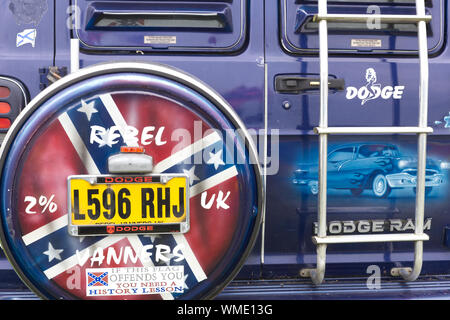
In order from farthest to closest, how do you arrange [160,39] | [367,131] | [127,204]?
[160,39] → [367,131] → [127,204]

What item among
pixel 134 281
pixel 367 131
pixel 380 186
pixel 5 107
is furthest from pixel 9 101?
pixel 380 186

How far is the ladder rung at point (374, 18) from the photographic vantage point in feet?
6.06

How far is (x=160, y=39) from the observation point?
6.46 feet

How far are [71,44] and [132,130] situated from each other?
24.0 inches

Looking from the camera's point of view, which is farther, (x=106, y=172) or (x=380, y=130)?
(x=380, y=130)

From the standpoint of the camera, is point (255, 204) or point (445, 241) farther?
point (445, 241)

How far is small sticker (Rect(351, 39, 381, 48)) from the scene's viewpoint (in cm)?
201

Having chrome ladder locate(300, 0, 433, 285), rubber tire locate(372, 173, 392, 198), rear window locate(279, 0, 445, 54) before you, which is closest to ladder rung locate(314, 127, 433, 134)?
chrome ladder locate(300, 0, 433, 285)

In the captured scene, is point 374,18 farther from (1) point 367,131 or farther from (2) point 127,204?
(2) point 127,204

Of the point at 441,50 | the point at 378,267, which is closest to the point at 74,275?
the point at 378,267

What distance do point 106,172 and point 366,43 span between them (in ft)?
4.52

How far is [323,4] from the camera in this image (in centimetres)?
184
